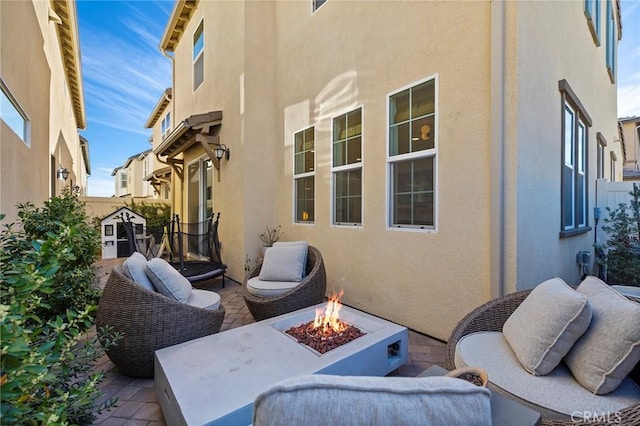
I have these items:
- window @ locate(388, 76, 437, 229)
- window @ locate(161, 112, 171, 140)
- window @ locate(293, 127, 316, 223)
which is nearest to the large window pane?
window @ locate(388, 76, 437, 229)

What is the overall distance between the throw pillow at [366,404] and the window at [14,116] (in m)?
4.63

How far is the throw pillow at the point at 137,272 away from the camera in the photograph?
254 centimetres

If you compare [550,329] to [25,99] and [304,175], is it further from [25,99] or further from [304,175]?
[25,99]

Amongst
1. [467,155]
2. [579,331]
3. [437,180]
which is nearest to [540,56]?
[467,155]

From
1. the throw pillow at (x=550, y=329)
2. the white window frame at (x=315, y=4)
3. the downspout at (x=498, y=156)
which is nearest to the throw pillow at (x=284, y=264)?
the downspout at (x=498, y=156)

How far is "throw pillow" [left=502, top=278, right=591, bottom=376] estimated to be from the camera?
1.61 m

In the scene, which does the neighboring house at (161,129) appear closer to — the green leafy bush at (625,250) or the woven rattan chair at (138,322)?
the woven rattan chair at (138,322)

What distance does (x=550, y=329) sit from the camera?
5.47 feet

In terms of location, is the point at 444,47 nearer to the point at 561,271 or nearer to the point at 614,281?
the point at 561,271

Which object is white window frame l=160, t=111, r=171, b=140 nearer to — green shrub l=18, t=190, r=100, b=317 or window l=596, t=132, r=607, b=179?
green shrub l=18, t=190, r=100, b=317

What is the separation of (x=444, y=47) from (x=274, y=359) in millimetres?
3475

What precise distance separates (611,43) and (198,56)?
32.9 feet

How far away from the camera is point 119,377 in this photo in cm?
251

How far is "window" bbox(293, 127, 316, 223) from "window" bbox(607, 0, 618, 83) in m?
6.51
